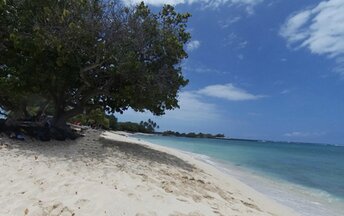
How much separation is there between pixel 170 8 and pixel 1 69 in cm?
785

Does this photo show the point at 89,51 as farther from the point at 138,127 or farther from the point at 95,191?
the point at 138,127

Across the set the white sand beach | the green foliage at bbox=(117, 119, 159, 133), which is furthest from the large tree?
the green foliage at bbox=(117, 119, 159, 133)

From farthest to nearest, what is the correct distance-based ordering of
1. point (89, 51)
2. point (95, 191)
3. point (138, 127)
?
point (138, 127) < point (89, 51) < point (95, 191)

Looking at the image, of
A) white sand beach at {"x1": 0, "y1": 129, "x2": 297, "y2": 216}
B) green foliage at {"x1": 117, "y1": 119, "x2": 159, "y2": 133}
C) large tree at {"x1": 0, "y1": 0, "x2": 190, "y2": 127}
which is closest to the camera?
white sand beach at {"x1": 0, "y1": 129, "x2": 297, "y2": 216}

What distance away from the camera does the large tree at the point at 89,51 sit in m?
12.6

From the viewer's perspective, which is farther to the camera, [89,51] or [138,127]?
[138,127]

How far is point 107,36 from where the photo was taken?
13297mm

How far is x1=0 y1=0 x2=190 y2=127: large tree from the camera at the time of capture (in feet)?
41.4

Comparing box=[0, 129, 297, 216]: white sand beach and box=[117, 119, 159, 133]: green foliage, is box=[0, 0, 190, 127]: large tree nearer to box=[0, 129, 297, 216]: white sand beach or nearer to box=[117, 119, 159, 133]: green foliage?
box=[0, 129, 297, 216]: white sand beach

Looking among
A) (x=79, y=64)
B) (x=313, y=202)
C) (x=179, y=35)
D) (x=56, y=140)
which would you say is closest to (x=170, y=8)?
(x=179, y=35)

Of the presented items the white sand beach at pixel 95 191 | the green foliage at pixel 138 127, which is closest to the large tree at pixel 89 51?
the white sand beach at pixel 95 191

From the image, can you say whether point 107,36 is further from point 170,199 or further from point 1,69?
point 170,199

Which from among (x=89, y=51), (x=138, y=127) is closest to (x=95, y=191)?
(x=89, y=51)

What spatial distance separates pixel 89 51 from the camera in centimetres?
1334
